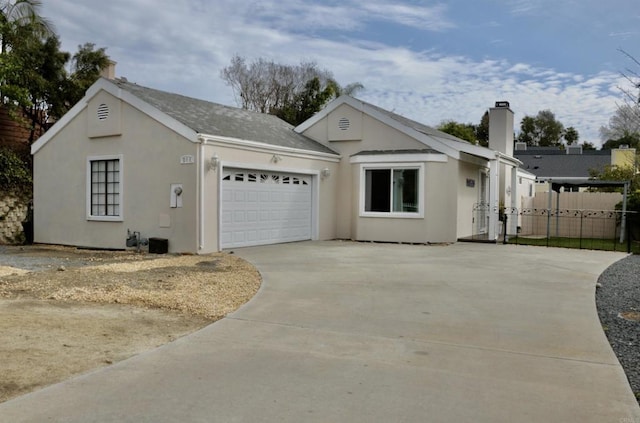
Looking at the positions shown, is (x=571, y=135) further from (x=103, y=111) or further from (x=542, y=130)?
(x=103, y=111)

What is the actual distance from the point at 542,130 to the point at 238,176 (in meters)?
68.3

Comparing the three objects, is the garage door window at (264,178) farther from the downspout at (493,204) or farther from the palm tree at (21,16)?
the palm tree at (21,16)

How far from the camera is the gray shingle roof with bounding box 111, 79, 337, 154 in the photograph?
1449cm

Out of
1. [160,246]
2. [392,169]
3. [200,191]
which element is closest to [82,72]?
[160,246]

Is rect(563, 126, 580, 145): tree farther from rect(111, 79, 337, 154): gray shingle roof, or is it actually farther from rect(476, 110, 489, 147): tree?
rect(111, 79, 337, 154): gray shingle roof

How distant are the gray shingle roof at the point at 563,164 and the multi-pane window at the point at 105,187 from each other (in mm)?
32135

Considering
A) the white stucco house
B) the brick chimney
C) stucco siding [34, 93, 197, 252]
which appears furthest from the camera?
the brick chimney

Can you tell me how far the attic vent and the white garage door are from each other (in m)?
3.90

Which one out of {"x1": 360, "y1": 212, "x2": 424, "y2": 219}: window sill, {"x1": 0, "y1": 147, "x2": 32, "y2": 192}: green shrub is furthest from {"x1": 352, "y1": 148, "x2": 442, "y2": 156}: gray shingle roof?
{"x1": 0, "y1": 147, "x2": 32, "y2": 192}: green shrub

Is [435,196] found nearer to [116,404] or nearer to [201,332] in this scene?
[201,332]

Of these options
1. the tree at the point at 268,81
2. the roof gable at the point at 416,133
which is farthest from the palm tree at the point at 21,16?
the tree at the point at 268,81

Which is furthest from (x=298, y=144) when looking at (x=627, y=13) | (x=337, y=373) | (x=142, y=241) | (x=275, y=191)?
(x=337, y=373)

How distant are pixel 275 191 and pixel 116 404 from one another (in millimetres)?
12289

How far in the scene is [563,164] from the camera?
41469 mm
